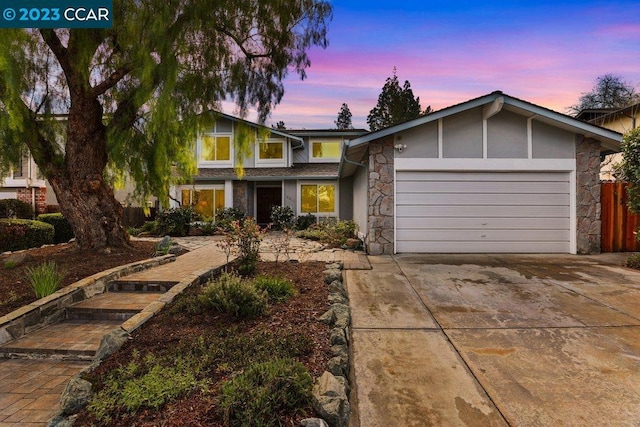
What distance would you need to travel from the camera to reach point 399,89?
113 ft

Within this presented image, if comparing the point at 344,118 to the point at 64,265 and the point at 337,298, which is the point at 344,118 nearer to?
the point at 64,265

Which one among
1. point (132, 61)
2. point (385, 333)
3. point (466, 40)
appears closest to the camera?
point (385, 333)

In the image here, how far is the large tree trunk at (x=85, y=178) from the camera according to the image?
7.27m

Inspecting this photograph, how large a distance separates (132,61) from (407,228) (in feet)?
22.7

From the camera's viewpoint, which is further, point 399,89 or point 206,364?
point 399,89

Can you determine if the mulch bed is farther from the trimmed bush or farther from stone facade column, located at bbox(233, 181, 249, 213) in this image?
stone facade column, located at bbox(233, 181, 249, 213)

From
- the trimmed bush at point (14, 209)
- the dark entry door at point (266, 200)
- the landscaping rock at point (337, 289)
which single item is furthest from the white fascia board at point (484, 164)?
the trimmed bush at point (14, 209)

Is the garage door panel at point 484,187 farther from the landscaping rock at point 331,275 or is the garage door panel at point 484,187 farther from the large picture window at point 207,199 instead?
the large picture window at point 207,199

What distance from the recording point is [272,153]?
16.4 meters

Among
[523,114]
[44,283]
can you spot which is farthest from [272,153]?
[44,283]

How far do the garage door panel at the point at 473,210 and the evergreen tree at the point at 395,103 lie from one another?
86.2ft

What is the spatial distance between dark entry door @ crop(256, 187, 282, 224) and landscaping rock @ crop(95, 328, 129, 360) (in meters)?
15.9

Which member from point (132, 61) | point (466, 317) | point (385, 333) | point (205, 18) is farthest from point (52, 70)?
point (466, 317)

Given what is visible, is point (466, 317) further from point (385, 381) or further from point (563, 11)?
point (563, 11)
